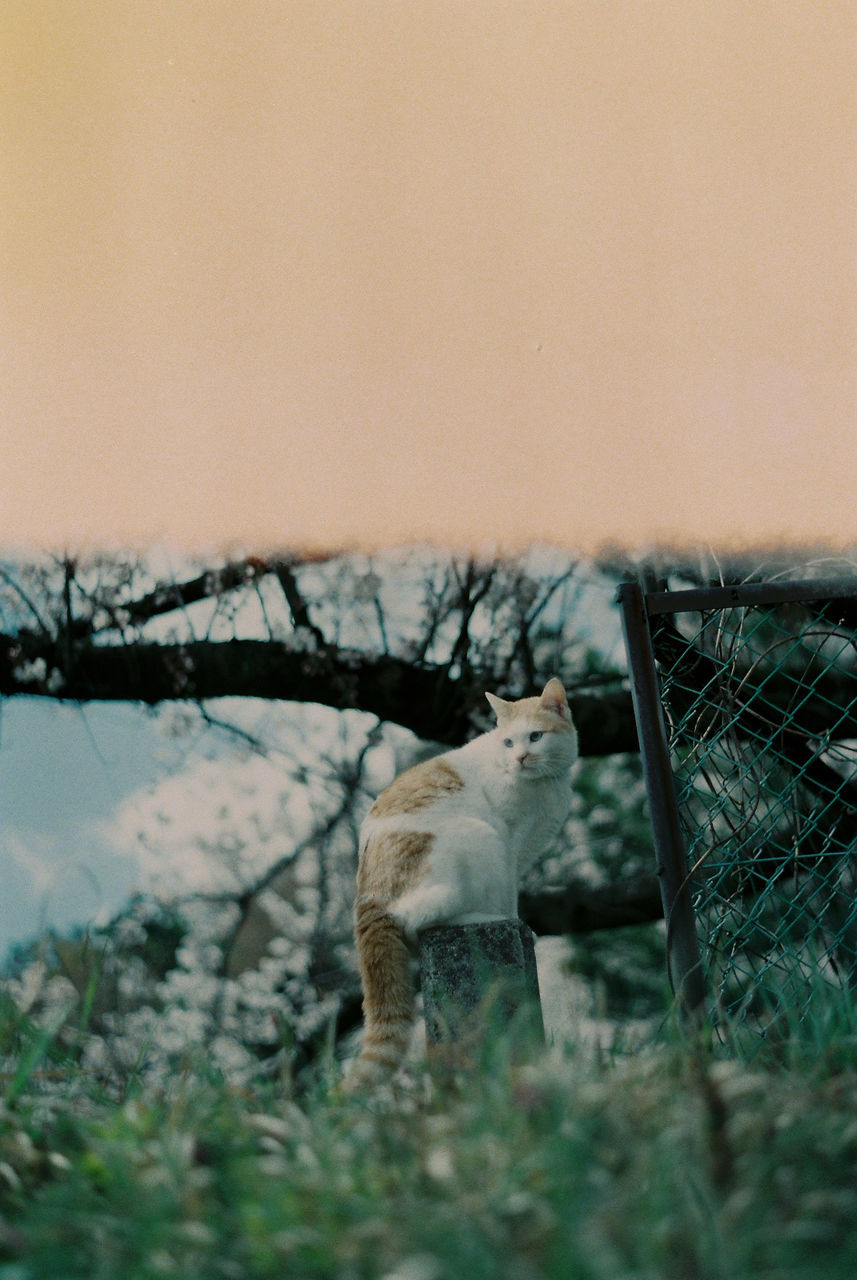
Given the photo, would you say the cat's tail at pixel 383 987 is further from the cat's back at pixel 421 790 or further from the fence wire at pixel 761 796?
the fence wire at pixel 761 796

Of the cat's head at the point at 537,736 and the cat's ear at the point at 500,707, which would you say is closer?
the cat's head at the point at 537,736

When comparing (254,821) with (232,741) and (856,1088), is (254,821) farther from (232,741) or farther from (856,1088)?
(856,1088)

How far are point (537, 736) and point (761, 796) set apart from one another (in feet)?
1.99

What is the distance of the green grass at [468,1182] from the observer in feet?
2.76

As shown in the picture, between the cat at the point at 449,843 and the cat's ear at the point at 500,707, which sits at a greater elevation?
the cat's ear at the point at 500,707

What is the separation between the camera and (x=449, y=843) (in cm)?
191

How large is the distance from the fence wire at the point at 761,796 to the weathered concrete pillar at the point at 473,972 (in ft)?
1.00

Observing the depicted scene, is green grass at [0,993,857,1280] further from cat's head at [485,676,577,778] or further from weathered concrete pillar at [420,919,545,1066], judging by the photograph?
cat's head at [485,676,577,778]

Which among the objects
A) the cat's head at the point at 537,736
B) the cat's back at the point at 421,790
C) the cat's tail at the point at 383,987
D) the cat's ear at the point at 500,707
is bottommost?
the cat's tail at the point at 383,987

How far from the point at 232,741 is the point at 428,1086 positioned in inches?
107

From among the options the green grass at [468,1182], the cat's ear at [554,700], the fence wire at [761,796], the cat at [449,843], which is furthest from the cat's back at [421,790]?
the green grass at [468,1182]

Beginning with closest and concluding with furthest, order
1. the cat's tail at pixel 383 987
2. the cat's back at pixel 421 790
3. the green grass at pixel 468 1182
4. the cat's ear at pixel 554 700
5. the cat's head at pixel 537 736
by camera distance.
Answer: the green grass at pixel 468 1182
the cat's tail at pixel 383 987
the cat's back at pixel 421 790
the cat's head at pixel 537 736
the cat's ear at pixel 554 700

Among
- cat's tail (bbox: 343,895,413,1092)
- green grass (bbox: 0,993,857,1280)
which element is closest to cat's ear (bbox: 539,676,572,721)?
cat's tail (bbox: 343,895,413,1092)

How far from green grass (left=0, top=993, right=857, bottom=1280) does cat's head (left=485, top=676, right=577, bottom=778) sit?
0.93 meters
